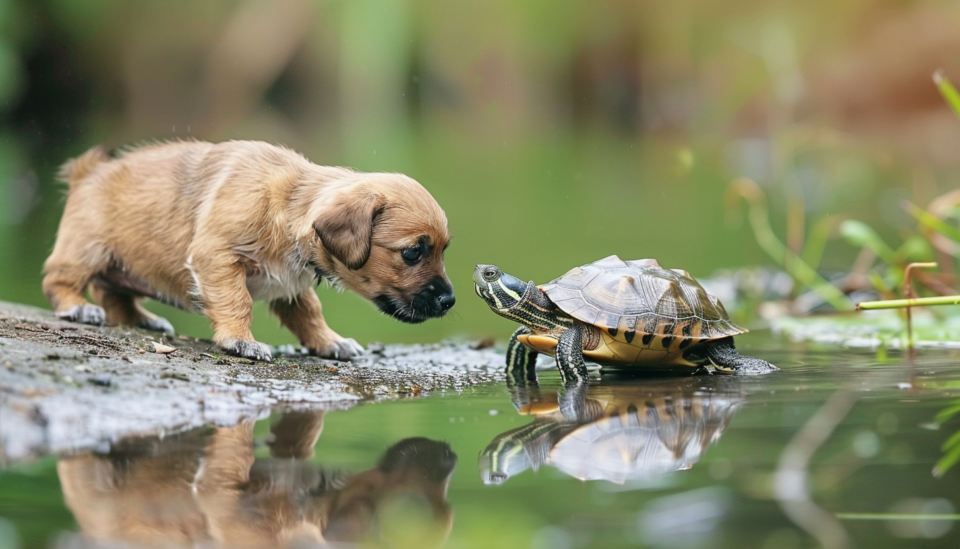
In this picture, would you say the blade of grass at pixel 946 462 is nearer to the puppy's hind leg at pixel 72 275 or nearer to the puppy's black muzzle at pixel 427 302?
the puppy's black muzzle at pixel 427 302

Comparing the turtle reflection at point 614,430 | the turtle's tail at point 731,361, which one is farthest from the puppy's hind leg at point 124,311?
the turtle's tail at point 731,361

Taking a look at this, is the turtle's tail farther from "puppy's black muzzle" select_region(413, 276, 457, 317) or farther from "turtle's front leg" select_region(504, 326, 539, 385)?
"puppy's black muzzle" select_region(413, 276, 457, 317)

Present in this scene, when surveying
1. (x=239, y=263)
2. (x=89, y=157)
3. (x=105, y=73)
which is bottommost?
(x=239, y=263)

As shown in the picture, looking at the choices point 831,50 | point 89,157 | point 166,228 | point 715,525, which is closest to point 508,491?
point 715,525

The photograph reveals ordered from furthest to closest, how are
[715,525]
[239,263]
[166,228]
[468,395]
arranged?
1. [166,228]
2. [239,263]
3. [468,395]
4. [715,525]

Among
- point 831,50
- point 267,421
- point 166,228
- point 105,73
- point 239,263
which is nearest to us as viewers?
point 267,421

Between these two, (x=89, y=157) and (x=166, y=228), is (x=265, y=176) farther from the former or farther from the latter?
(x=89, y=157)

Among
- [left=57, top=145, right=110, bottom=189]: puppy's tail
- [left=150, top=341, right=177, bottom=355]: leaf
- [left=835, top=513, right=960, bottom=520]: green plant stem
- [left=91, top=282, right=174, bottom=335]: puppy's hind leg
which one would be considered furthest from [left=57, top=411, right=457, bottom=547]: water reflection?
[left=57, top=145, right=110, bottom=189]: puppy's tail
